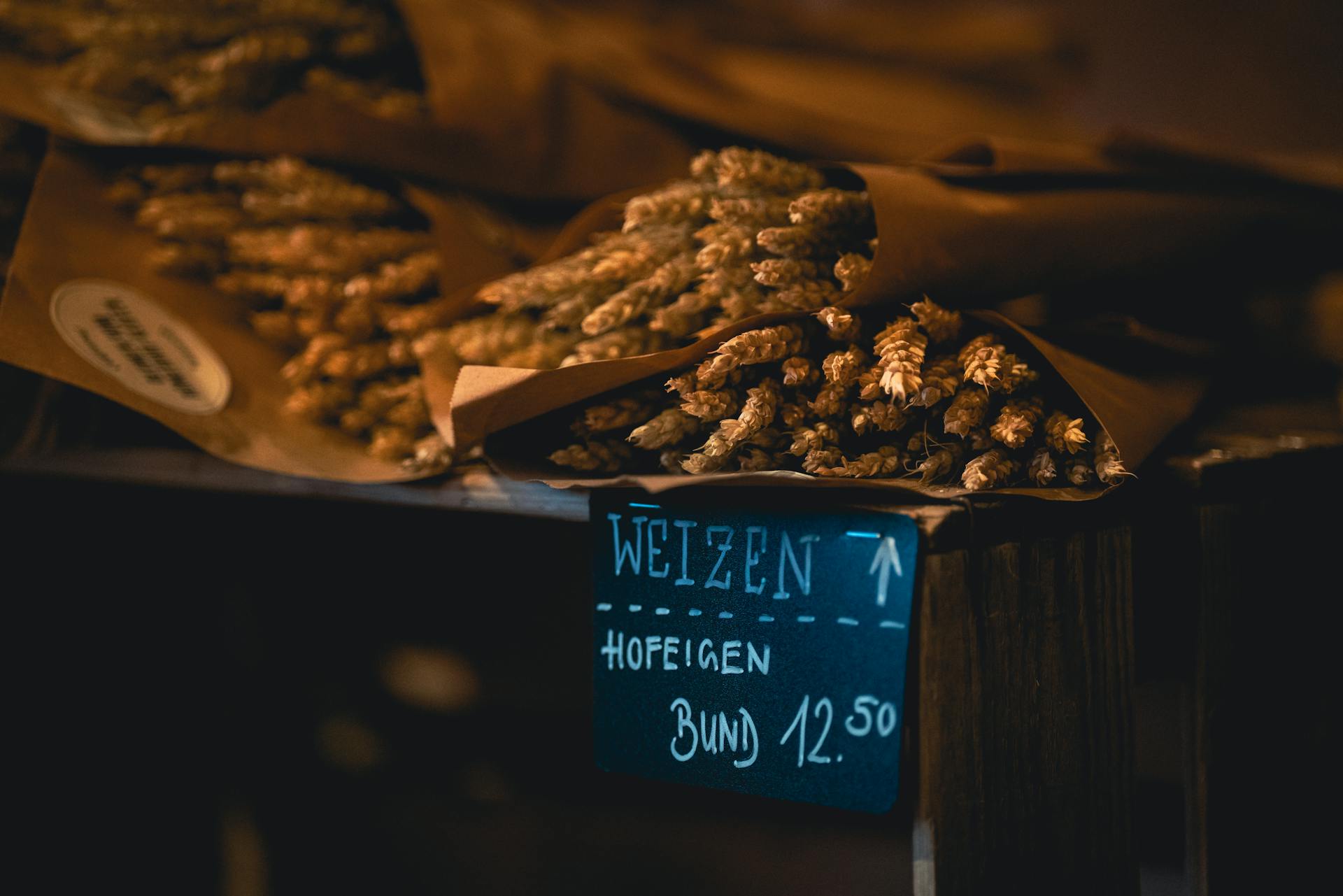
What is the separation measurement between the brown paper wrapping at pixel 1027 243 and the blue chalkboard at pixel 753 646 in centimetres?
5

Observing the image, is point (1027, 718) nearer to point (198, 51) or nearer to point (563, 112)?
point (563, 112)

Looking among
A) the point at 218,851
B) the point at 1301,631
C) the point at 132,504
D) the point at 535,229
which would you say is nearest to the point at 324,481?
the point at 535,229

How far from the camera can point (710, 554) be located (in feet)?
1.90

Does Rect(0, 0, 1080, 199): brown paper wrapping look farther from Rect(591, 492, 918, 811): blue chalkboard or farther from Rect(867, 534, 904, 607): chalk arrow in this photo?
Rect(867, 534, 904, 607): chalk arrow

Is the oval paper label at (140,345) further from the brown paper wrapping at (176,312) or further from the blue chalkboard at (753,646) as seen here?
the blue chalkboard at (753,646)

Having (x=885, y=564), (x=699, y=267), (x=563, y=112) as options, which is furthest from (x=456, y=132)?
(x=885, y=564)

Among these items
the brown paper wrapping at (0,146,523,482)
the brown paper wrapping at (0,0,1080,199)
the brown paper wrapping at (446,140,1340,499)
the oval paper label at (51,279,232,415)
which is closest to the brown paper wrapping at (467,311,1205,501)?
the brown paper wrapping at (446,140,1340,499)

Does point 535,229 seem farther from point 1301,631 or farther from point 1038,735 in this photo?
point 1301,631

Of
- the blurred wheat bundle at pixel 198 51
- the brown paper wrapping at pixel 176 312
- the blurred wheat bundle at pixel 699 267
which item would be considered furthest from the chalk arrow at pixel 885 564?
the blurred wheat bundle at pixel 198 51

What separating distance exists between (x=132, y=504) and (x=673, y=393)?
823 millimetres

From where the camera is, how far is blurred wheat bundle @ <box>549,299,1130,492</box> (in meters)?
0.57

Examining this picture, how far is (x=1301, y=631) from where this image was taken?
76 centimetres

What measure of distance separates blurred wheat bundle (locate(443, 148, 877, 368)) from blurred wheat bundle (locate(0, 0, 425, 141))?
1.26ft

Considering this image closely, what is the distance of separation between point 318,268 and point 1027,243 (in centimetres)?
64
